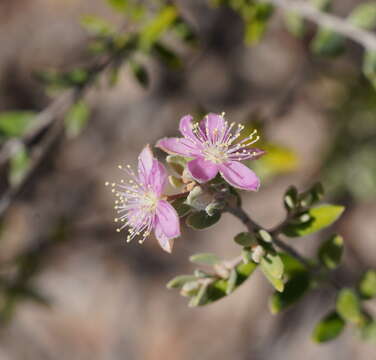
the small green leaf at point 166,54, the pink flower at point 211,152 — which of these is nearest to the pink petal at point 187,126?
the pink flower at point 211,152

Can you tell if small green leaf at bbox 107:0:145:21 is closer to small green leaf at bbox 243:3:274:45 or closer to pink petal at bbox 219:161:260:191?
small green leaf at bbox 243:3:274:45

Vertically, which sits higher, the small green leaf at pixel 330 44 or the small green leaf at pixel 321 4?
the small green leaf at pixel 321 4

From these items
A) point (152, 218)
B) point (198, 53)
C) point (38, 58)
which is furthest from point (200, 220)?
point (38, 58)

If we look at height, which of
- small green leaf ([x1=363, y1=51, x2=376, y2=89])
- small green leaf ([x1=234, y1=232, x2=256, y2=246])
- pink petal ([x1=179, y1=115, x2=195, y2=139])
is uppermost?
pink petal ([x1=179, y1=115, x2=195, y2=139])

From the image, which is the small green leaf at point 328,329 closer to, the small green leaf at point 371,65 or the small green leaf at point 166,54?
the small green leaf at point 371,65

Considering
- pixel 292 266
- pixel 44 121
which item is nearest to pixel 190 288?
pixel 292 266

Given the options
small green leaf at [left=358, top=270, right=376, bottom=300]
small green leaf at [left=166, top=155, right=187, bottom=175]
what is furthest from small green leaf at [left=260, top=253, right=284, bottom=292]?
small green leaf at [left=358, top=270, right=376, bottom=300]

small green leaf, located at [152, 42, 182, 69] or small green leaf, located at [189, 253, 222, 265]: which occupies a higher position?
small green leaf, located at [152, 42, 182, 69]

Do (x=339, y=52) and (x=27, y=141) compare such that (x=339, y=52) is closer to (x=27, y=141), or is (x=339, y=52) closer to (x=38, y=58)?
(x=27, y=141)
